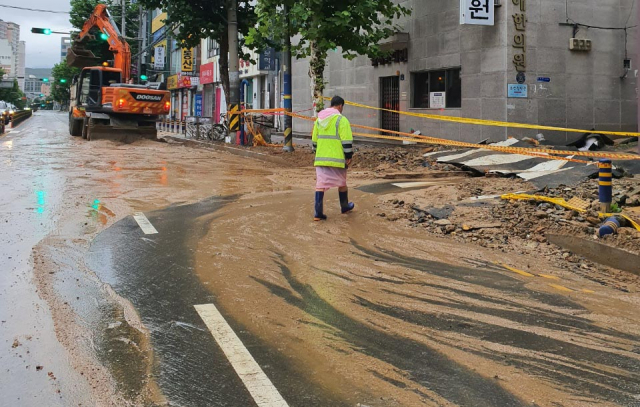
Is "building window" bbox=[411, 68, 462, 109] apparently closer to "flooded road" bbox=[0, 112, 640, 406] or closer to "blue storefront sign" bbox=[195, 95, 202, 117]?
"flooded road" bbox=[0, 112, 640, 406]

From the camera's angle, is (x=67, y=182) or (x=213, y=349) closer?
(x=213, y=349)

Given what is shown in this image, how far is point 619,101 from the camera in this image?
20.0 metres

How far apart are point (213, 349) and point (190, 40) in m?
25.2

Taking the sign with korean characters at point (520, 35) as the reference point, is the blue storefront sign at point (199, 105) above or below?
above

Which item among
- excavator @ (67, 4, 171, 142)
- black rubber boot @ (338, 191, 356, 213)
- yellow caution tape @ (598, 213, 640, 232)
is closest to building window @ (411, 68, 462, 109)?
excavator @ (67, 4, 171, 142)

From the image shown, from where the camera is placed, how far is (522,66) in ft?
60.4

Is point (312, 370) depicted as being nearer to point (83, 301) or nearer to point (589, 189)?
point (83, 301)

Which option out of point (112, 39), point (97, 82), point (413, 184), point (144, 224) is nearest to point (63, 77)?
point (112, 39)

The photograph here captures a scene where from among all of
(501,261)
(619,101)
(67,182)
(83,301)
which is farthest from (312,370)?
(619,101)

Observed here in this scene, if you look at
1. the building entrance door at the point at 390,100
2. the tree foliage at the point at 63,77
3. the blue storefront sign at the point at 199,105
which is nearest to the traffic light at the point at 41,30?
the tree foliage at the point at 63,77

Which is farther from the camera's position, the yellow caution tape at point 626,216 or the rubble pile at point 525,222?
the yellow caution tape at point 626,216

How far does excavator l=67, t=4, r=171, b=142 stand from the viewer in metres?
24.6

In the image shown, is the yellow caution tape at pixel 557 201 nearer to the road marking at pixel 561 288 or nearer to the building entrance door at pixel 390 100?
the road marking at pixel 561 288

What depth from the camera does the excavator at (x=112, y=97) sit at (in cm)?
2462
